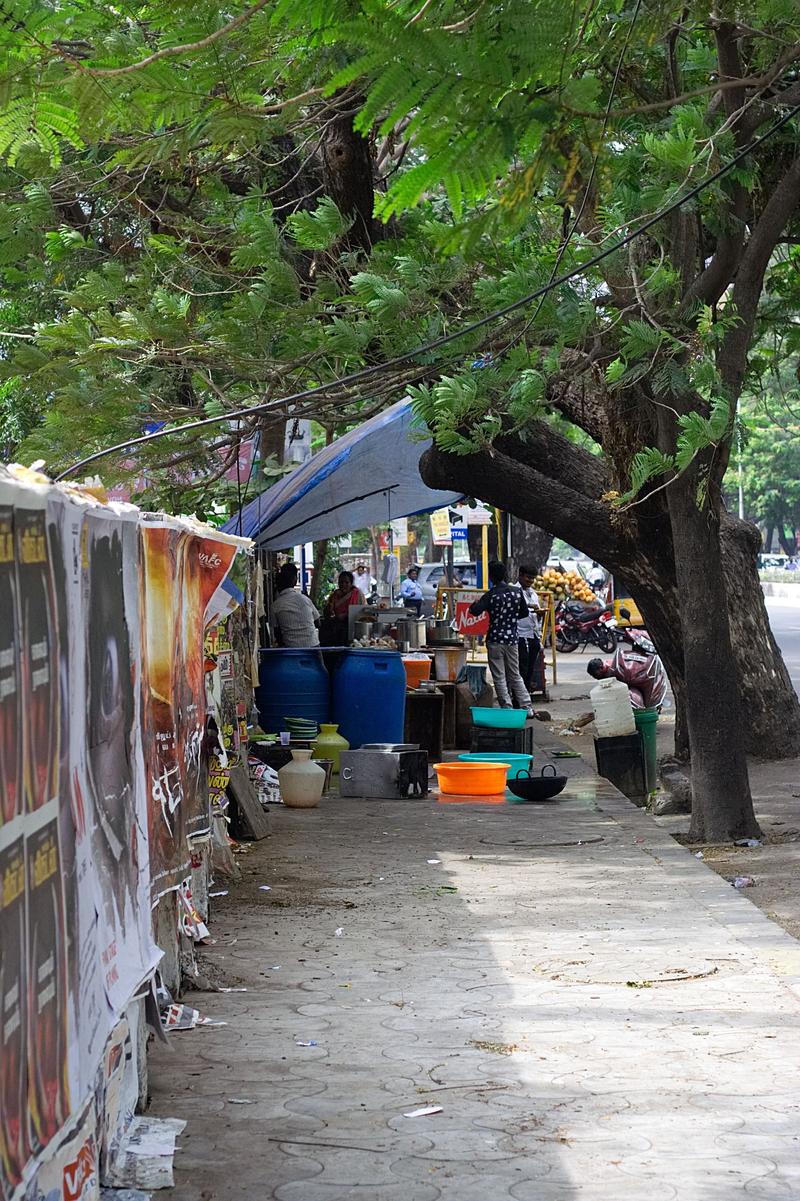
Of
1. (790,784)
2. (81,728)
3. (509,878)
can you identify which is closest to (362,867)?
(509,878)

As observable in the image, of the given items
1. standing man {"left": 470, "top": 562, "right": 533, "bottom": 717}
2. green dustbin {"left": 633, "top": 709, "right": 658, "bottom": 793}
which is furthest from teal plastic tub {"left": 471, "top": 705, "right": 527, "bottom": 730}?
standing man {"left": 470, "top": 562, "right": 533, "bottom": 717}

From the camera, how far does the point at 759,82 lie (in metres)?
6.66

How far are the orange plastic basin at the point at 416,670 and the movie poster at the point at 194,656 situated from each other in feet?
32.4

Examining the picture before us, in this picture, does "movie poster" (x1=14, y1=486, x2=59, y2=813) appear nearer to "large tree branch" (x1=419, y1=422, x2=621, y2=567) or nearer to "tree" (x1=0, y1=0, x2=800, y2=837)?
"tree" (x1=0, y1=0, x2=800, y2=837)

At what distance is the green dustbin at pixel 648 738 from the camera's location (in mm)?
13969

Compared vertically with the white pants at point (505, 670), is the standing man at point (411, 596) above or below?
above

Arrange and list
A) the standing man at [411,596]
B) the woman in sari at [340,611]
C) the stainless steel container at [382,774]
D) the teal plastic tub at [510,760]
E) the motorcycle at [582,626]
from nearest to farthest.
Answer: the stainless steel container at [382,774] → the teal plastic tub at [510,760] → the woman in sari at [340,611] → the motorcycle at [582,626] → the standing man at [411,596]

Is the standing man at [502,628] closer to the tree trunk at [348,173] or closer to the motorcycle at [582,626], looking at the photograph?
the tree trunk at [348,173]

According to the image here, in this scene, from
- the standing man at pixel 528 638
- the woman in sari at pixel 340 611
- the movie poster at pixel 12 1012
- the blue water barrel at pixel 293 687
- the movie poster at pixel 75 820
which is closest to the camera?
the movie poster at pixel 12 1012

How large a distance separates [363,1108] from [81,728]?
210 cm

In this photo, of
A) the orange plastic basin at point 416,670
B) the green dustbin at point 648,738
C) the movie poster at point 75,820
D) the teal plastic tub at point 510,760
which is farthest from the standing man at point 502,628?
the movie poster at point 75,820

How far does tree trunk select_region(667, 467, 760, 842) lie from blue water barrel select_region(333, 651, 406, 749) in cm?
407

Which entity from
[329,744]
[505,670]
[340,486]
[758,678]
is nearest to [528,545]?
[505,670]

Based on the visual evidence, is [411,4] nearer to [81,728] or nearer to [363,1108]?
[81,728]
